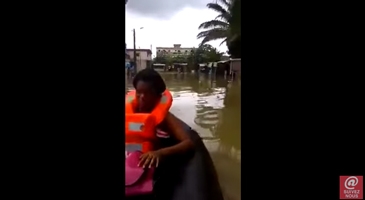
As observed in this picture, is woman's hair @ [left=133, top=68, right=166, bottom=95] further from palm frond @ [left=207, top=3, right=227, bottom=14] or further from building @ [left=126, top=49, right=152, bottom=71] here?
palm frond @ [left=207, top=3, right=227, bottom=14]

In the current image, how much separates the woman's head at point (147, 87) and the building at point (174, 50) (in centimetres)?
8

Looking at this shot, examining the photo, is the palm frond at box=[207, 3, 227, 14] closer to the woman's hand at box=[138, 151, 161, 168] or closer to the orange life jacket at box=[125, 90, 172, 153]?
the orange life jacket at box=[125, 90, 172, 153]

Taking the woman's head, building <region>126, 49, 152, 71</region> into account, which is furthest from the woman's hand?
building <region>126, 49, 152, 71</region>

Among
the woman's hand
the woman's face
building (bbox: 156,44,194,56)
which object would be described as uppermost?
building (bbox: 156,44,194,56)

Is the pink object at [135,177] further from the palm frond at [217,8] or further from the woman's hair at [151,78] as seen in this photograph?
the palm frond at [217,8]

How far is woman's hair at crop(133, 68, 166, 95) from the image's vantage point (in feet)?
4.52

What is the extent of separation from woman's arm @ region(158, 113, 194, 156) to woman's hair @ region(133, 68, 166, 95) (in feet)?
0.36

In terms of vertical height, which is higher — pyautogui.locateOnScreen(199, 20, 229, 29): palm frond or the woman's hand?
pyautogui.locateOnScreen(199, 20, 229, 29): palm frond

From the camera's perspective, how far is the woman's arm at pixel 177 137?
1391 millimetres
